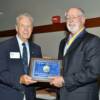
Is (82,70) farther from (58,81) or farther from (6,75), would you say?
(6,75)

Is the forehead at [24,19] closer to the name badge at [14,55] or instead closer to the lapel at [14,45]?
the lapel at [14,45]

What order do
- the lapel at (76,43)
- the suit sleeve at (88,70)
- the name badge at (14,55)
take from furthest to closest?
the name badge at (14,55)
the lapel at (76,43)
the suit sleeve at (88,70)

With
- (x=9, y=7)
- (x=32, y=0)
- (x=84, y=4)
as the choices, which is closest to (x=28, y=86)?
(x=84, y=4)

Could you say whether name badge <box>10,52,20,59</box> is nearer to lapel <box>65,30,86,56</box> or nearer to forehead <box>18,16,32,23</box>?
forehead <box>18,16,32,23</box>

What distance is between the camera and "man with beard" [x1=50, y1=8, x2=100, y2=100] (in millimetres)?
2539

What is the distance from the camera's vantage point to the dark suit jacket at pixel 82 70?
2.54 metres

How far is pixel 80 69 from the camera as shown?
2607 millimetres

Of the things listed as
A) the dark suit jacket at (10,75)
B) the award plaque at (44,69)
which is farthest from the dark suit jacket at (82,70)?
the dark suit jacket at (10,75)

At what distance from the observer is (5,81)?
273 centimetres

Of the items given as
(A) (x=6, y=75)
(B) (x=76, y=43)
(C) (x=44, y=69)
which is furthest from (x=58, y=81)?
(A) (x=6, y=75)

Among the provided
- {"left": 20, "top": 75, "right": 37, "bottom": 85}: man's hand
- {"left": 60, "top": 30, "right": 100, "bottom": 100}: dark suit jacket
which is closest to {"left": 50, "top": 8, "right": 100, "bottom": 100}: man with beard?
{"left": 60, "top": 30, "right": 100, "bottom": 100}: dark suit jacket

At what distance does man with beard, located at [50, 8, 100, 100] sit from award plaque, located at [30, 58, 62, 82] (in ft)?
0.24

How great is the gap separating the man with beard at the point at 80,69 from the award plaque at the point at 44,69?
73 mm

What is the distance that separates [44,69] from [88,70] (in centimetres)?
49
